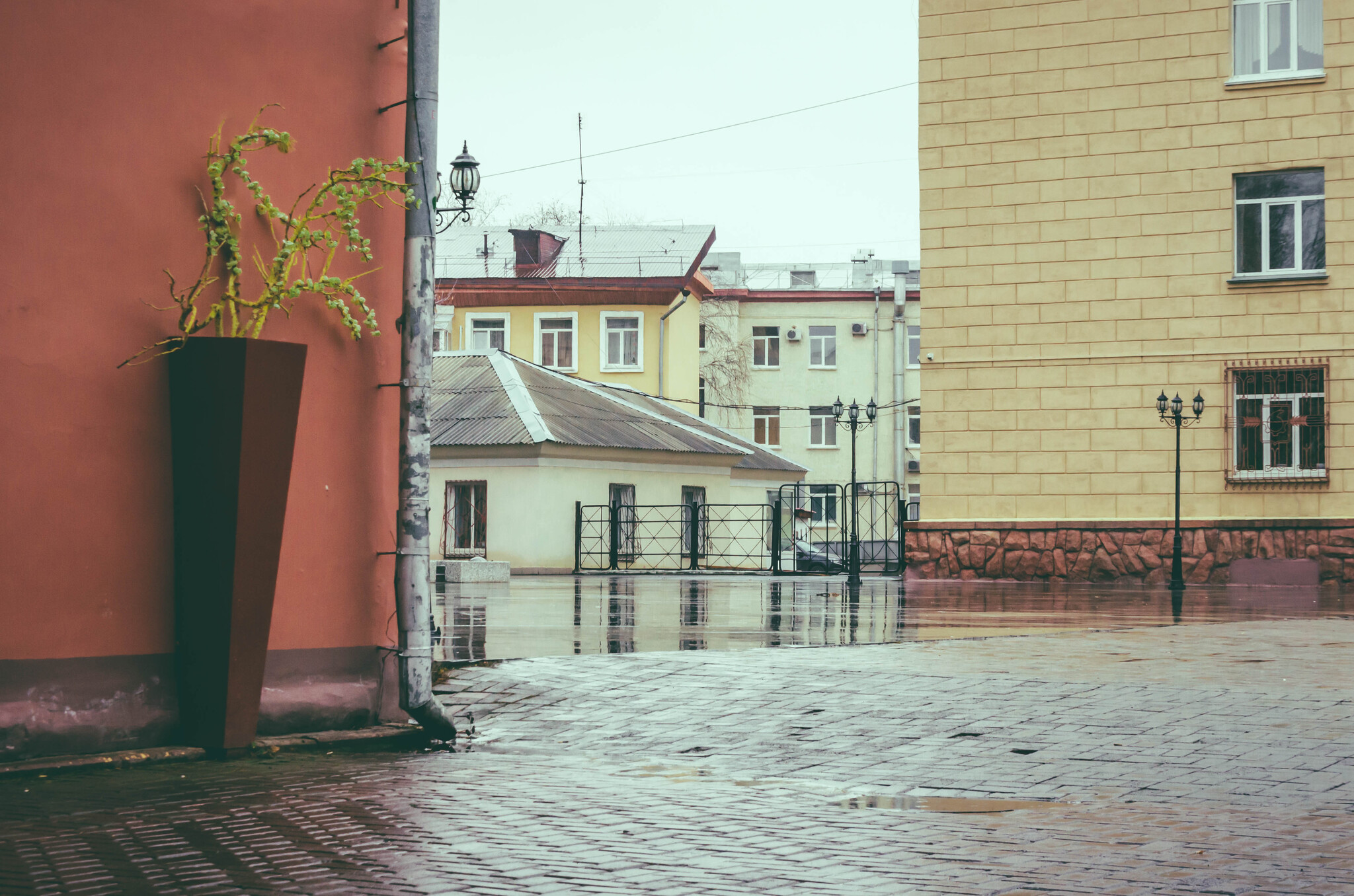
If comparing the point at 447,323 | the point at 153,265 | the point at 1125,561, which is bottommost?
the point at 1125,561

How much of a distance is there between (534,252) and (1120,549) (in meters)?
27.8

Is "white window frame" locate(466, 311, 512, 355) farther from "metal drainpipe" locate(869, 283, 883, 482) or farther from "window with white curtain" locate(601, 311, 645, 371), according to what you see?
"metal drainpipe" locate(869, 283, 883, 482)

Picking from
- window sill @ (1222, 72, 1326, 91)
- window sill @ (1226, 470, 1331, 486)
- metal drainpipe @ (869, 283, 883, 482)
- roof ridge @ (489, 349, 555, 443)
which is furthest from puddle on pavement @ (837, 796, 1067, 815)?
metal drainpipe @ (869, 283, 883, 482)

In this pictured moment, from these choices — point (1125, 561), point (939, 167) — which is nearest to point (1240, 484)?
point (1125, 561)

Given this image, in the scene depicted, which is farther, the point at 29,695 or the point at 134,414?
the point at 134,414

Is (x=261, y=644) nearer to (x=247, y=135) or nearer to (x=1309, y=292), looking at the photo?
(x=247, y=135)

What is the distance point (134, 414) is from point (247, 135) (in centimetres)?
154

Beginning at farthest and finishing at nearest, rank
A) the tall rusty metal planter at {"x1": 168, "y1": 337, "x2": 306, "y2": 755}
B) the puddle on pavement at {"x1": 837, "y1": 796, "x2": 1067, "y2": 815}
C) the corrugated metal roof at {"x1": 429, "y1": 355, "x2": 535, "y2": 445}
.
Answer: the corrugated metal roof at {"x1": 429, "y1": 355, "x2": 535, "y2": 445}, the tall rusty metal planter at {"x1": 168, "y1": 337, "x2": 306, "y2": 755}, the puddle on pavement at {"x1": 837, "y1": 796, "x2": 1067, "y2": 815}

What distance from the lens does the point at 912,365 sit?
5559 cm

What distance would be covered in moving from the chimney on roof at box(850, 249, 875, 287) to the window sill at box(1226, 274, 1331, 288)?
3614 centimetres

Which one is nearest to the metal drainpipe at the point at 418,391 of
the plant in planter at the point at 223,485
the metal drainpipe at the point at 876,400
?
the plant in planter at the point at 223,485

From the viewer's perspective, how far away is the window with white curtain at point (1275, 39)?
23.9 m

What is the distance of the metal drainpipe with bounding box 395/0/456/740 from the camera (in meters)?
7.71

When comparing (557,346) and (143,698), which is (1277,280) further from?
(557,346)
